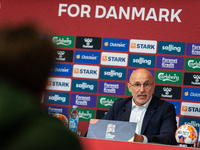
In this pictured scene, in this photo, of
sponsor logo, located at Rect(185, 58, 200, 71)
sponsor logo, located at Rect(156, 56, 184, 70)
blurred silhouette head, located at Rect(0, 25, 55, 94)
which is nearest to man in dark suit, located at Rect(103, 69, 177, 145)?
sponsor logo, located at Rect(156, 56, 184, 70)

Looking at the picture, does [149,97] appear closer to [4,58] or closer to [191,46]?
[191,46]

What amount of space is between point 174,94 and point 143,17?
1.20 m

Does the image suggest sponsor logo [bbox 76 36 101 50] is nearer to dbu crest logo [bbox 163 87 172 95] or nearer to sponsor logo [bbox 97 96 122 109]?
sponsor logo [bbox 97 96 122 109]

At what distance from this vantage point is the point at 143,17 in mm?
3885

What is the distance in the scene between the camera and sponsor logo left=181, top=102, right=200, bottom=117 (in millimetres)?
3641

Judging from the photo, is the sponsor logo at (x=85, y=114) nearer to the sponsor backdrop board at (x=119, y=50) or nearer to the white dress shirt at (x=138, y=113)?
the sponsor backdrop board at (x=119, y=50)

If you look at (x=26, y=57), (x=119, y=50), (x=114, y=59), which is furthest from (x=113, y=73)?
(x=26, y=57)

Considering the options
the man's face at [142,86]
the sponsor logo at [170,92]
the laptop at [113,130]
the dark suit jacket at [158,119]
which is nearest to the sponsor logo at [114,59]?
the sponsor logo at [170,92]

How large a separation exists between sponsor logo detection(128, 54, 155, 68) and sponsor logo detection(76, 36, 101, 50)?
0.51 metres

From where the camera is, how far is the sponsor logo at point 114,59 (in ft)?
12.6

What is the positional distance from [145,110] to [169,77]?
131cm

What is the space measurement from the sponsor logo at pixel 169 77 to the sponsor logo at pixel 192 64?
5.6 inches

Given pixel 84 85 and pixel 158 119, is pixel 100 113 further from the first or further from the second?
pixel 158 119

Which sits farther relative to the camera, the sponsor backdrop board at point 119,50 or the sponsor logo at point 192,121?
the sponsor backdrop board at point 119,50
